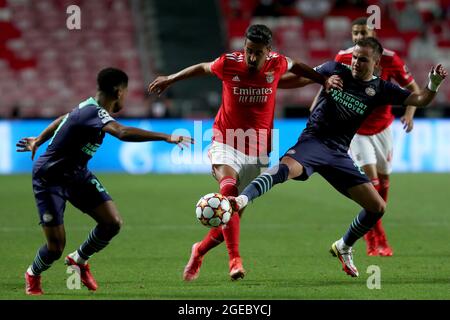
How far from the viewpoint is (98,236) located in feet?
23.0

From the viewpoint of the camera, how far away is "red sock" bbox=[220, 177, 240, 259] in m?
Result: 7.50

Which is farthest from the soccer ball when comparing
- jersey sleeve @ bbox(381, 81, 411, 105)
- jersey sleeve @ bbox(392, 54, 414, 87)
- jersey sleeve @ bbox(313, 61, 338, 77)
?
jersey sleeve @ bbox(392, 54, 414, 87)

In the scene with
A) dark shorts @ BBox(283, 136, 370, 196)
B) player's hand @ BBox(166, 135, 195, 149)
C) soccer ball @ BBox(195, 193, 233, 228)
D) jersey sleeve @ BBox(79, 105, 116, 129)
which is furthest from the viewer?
dark shorts @ BBox(283, 136, 370, 196)

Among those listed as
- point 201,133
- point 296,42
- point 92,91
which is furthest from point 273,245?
point 296,42

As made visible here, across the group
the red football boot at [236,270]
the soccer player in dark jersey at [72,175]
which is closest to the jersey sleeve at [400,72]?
the red football boot at [236,270]

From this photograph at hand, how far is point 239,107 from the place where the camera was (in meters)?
7.80

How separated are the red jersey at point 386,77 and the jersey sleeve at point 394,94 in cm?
139

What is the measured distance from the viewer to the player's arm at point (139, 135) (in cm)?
625

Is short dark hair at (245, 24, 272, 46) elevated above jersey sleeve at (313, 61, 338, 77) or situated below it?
above

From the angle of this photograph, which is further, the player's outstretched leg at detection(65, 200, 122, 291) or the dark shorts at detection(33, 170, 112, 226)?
the player's outstretched leg at detection(65, 200, 122, 291)

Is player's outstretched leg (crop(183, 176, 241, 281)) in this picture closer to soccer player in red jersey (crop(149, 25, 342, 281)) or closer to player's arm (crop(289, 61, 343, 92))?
soccer player in red jersey (crop(149, 25, 342, 281))

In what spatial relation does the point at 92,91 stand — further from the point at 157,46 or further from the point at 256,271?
the point at 256,271

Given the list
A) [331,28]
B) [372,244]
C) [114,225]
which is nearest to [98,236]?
[114,225]

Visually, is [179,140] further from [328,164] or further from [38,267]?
[328,164]
